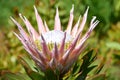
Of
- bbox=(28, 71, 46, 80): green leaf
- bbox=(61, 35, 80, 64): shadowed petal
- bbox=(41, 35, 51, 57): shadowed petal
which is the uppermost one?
bbox=(41, 35, 51, 57): shadowed petal

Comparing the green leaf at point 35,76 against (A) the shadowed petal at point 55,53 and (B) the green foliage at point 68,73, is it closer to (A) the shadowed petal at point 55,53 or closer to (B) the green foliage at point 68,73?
(B) the green foliage at point 68,73

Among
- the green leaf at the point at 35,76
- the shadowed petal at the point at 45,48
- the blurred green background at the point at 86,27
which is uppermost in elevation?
the blurred green background at the point at 86,27

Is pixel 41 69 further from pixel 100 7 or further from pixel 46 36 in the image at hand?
pixel 100 7

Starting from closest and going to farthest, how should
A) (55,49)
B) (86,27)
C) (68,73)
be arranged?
(55,49)
(68,73)
(86,27)

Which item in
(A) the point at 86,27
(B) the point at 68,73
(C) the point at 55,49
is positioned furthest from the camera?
(A) the point at 86,27

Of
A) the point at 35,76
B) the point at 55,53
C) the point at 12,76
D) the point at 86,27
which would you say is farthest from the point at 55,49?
the point at 86,27

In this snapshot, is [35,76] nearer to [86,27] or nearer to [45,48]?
[45,48]

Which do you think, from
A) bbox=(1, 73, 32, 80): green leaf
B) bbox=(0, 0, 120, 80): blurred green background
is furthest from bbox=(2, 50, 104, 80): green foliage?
bbox=(0, 0, 120, 80): blurred green background

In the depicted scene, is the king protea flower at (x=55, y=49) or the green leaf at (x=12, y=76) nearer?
the king protea flower at (x=55, y=49)

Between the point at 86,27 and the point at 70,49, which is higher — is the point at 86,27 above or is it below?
above

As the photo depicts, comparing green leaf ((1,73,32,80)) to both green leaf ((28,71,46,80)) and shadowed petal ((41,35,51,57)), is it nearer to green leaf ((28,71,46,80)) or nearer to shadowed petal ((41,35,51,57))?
green leaf ((28,71,46,80))

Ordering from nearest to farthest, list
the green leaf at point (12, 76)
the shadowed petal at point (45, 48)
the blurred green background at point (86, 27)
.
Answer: the shadowed petal at point (45, 48) < the green leaf at point (12, 76) < the blurred green background at point (86, 27)

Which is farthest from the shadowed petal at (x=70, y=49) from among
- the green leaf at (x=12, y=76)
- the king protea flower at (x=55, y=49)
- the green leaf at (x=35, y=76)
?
the green leaf at (x=12, y=76)
